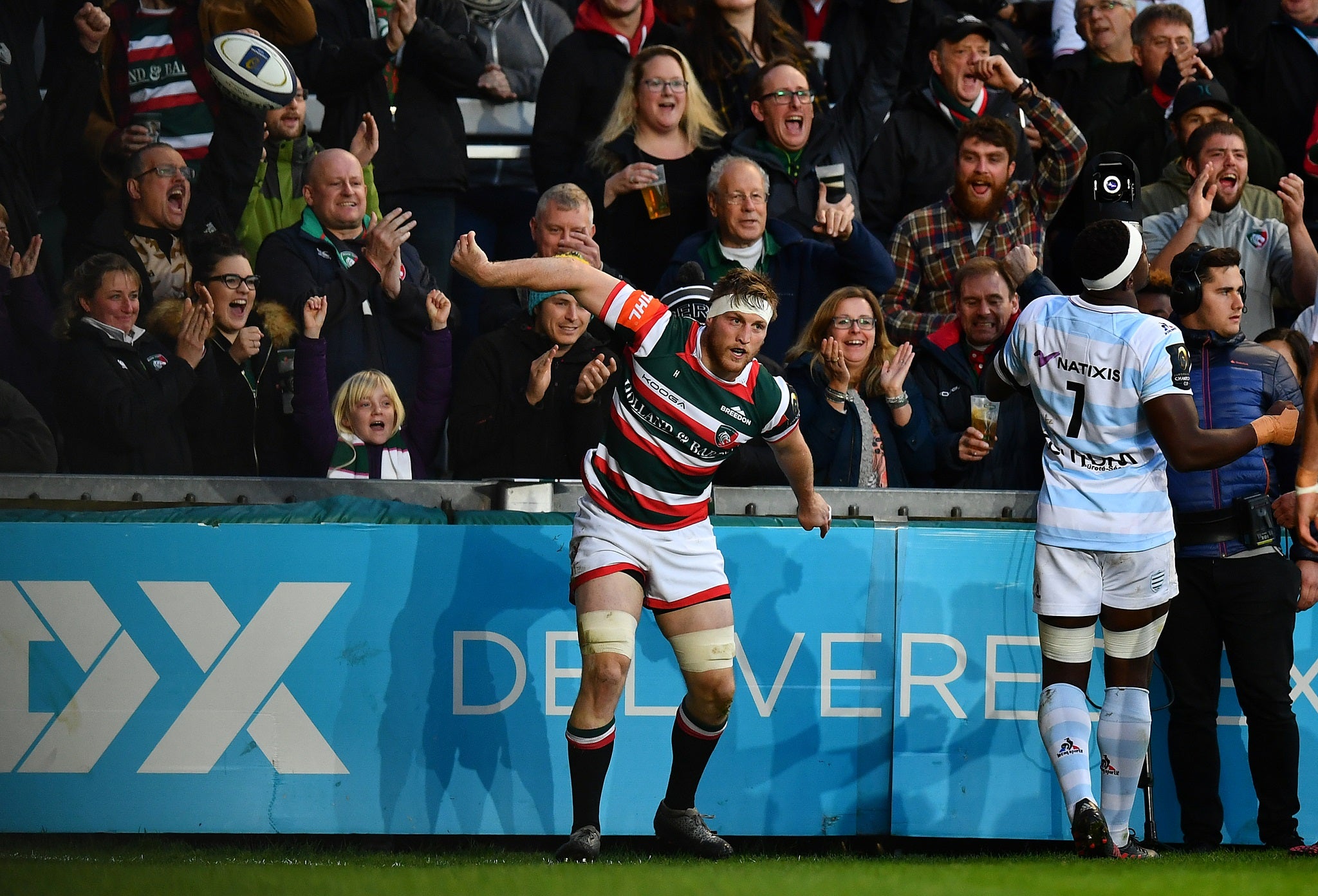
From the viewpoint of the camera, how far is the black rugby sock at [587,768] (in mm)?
4691

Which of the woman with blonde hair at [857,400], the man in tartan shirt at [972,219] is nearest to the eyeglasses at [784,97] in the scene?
the man in tartan shirt at [972,219]

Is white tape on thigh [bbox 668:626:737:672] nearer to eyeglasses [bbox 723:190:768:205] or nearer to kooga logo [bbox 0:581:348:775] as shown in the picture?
kooga logo [bbox 0:581:348:775]

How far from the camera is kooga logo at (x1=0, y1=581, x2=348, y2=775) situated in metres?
5.22

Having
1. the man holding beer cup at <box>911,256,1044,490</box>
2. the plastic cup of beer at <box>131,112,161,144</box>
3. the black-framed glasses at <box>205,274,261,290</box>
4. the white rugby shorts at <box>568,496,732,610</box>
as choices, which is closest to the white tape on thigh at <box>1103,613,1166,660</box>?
the white rugby shorts at <box>568,496,732,610</box>

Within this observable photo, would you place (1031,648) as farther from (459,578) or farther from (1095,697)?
(459,578)

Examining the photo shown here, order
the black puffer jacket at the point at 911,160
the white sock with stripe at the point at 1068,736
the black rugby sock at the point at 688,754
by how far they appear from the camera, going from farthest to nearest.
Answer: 1. the black puffer jacket at the point at 911,160
2. the black rugby sock at the point at 688,754
3. the white sock with stripe at the point at 1068,736

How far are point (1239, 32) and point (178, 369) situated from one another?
6441 mm

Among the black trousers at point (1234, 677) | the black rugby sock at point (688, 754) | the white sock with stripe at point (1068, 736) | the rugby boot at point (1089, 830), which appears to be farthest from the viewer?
the black trousers at point (1234, 677)

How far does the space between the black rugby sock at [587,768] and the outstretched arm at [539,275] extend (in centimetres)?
152

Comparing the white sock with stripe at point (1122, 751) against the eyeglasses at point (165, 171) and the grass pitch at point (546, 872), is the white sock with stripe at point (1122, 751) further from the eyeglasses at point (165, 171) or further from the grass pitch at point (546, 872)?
the eyeglasses at point (165, 171)

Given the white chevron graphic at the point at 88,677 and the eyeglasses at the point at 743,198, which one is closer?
the white chevron graphic at the point at 88,677

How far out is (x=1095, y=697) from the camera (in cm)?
539

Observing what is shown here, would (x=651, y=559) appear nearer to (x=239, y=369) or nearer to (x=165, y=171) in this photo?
(x=239, y=369)

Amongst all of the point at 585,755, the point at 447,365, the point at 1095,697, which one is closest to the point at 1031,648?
the point at 1095,697
